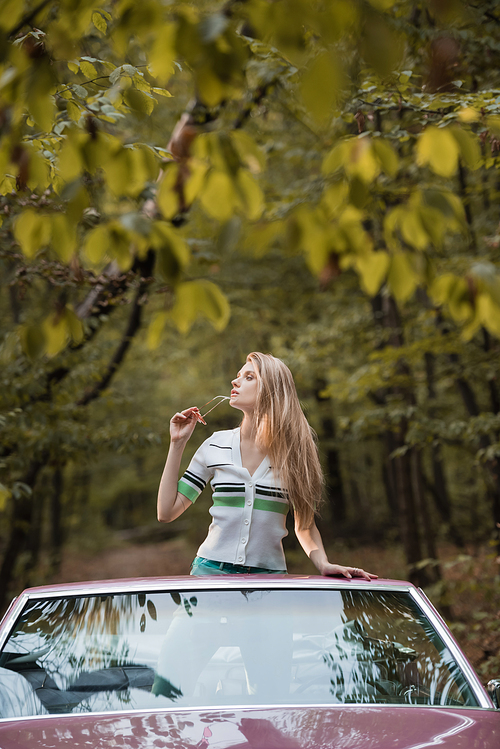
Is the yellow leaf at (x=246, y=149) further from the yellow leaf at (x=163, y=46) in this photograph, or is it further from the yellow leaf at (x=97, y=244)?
the yellow leaf at (x=97, y=244)

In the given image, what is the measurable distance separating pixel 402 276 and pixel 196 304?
0.47 m

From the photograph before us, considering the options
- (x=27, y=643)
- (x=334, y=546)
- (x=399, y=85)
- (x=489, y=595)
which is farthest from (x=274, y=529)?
(x=334, y=546)

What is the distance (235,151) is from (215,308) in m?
0.39

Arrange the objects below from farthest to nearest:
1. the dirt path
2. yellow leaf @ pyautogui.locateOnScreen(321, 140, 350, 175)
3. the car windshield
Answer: the dirt path < the car windshield < yellow leaf @ pyautogui.locateOnScreen(321, 140, 350, 175)

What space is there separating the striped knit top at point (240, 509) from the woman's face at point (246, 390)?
259 mm

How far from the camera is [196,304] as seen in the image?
138 centimetres

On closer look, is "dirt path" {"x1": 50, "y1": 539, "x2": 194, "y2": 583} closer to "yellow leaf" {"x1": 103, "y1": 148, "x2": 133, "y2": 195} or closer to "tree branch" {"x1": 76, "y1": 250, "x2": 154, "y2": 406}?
"tree branch" {"x1": 76, "y1": 250, "x2": 154, "y2": 406}

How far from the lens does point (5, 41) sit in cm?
150

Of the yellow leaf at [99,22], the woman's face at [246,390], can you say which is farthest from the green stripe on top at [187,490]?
the yellow leaf at [99,22]

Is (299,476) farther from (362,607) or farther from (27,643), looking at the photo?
(27,643)

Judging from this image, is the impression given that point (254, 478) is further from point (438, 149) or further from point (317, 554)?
point (438, 149)

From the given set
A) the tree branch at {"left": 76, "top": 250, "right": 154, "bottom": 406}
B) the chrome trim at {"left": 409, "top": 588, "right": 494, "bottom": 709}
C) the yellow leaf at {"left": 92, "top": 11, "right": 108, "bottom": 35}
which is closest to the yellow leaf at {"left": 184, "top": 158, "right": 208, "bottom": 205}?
the chrome trim at {"left": 409, "top": 588, "right": 494, "bottom": 709}

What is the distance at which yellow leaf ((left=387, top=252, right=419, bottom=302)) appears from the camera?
1382 mm

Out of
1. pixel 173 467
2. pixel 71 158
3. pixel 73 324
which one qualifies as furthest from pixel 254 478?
pixel 71 158
